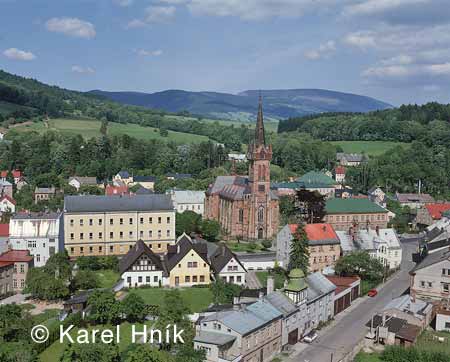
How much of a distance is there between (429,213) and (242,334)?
70.3m

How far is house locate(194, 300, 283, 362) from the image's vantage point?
4109 cm

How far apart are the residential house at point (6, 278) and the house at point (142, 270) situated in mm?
11053

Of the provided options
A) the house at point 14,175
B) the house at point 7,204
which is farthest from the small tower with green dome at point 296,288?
the house at point 14,175

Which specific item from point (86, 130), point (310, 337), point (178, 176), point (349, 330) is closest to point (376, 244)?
point (349, 330)

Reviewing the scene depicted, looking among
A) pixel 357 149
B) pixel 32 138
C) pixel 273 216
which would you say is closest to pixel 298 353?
pixel 273 216

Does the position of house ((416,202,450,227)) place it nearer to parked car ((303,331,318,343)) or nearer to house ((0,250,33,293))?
parked car ((303,331,318,343))

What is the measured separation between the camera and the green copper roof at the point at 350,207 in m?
96.2

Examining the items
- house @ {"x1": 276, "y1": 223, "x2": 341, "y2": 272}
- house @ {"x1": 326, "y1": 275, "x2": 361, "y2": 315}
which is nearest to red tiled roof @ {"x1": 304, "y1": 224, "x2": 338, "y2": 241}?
house @ {"x1": 276, "y1": 223, "x2": 341, "y2": 272}

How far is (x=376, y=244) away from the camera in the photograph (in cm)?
7112

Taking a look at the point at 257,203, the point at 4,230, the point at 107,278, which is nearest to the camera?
the point at 107,278

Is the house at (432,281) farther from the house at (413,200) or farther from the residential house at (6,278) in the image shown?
the house at (413,200)

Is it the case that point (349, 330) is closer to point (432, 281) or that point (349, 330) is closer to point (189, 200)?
point (432, 281)

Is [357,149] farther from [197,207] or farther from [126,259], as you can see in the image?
[126,259]

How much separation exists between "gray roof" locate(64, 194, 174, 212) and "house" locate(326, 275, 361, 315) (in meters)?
26.1
